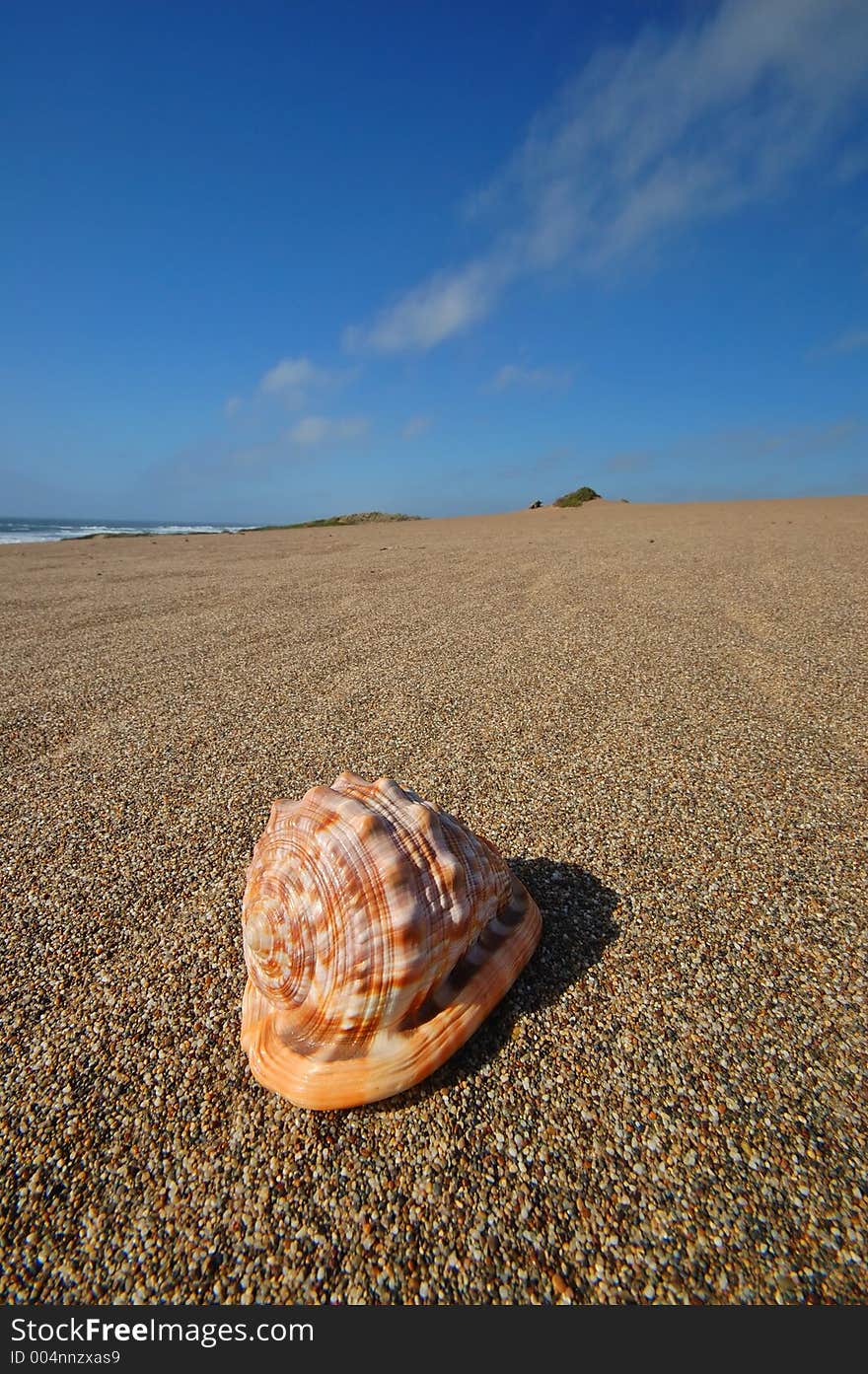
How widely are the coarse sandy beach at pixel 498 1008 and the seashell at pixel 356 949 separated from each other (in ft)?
0.45

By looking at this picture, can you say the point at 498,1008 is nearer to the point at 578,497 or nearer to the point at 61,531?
the point at 578,497

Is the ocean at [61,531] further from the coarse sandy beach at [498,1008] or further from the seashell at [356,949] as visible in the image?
the seashell at [356,949]

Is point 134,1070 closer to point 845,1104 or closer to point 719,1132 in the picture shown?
point 719,1132

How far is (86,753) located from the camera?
4016 mm

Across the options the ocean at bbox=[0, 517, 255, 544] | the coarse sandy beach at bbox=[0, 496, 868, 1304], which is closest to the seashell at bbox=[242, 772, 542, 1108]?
the coarse sandy beach at bbox=[0, 496, 868, 1304]

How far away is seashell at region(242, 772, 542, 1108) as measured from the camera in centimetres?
172

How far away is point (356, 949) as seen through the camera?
1.71 meters

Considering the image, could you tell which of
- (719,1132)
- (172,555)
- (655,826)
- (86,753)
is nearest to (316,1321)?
(719,1132)

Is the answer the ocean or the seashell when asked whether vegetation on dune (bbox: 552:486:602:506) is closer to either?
the ocean

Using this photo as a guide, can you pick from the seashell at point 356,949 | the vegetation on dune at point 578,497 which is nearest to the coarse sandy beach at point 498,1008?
the seashell at point 356,949

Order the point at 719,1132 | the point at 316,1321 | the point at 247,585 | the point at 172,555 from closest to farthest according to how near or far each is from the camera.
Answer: the point at 316,1321 < the point at 719,1132 < the point at 247,585 < the point at 172,555

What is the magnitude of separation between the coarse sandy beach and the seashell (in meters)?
0.14

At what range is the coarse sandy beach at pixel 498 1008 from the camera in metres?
1.44

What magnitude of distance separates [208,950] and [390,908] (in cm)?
103
